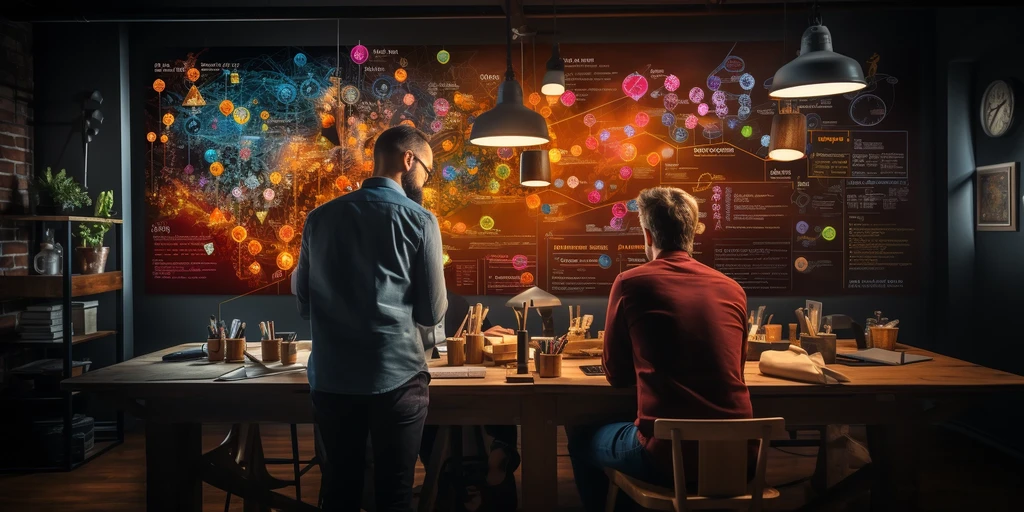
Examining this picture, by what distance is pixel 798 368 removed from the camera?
95.8 inches

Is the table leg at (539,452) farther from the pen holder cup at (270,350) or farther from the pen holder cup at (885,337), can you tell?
the pen holder cup at (885,337)

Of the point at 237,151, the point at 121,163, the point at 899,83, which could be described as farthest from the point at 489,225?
the point at 899,83

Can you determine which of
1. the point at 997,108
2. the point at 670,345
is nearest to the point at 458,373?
the point at 670,345

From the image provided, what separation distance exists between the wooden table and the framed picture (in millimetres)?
2214

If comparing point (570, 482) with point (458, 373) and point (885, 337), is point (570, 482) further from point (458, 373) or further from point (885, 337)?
A: point (885, 337)

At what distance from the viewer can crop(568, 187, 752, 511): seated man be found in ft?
6.95

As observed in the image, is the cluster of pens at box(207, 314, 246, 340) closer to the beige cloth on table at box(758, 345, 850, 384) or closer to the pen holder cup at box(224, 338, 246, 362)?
the pen holder cup at box(224, 338, 246, 362)

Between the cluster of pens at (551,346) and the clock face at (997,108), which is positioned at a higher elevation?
the clock face at (997,108)

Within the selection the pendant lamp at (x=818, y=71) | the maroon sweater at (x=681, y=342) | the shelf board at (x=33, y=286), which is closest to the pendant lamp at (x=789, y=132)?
the pendant lamp at (x=818, y=71)

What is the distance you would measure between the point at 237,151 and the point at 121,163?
79 centimetres

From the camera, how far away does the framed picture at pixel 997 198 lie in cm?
420

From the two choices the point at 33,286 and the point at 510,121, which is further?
the point at 33,286

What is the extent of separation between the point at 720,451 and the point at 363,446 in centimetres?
109

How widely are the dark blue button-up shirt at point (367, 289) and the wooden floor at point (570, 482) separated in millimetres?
1578
